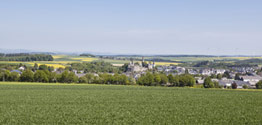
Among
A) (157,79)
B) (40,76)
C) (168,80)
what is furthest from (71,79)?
(168,80)

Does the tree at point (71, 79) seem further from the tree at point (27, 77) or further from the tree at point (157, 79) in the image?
the tree at point (157, 79)

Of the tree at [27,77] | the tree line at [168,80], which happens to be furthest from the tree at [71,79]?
the tree line at [168,80]

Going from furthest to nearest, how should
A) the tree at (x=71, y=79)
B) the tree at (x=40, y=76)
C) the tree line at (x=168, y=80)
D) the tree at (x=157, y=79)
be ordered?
the tree at (x=71, y=79)
the tree at (x=157, y=79)
the tree at (x=40, y=76)
the tree line at (x=168, y=80)

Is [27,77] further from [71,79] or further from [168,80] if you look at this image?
[168,80]

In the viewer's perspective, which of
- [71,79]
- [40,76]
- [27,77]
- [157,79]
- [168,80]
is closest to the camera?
[40,76]

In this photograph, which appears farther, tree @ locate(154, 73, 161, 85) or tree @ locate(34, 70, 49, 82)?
tree @ locate(154, 73, 161, 85)

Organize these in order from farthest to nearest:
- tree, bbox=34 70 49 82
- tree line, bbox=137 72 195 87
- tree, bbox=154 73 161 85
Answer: tree, bbox=154 73 161 85 → tree, bbox=34 70 49 82 → tree line, bbox=137 72 195 87

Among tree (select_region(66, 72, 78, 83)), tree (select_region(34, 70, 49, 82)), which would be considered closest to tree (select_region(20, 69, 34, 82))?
tree (select_region(34, 70, 49, 82))

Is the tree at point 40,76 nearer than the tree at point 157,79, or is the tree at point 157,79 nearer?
the tree at point 40,76

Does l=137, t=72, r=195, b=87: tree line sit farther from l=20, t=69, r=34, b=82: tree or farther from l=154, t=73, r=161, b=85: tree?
l=20, t=69, r=34, b=82: tree

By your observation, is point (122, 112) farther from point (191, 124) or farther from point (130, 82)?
point (130, 82)

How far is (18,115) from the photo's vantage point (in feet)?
75.3

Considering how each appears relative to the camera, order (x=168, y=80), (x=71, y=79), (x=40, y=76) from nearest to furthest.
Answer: (x=40, y=76)
(x=168, y=80)
(x=71, y=79)

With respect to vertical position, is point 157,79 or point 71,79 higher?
point 157,79
